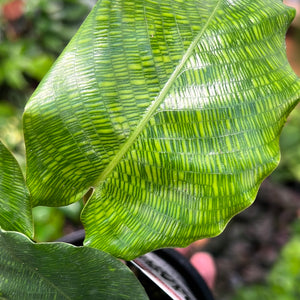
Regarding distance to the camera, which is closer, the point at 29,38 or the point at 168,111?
the point at 168,111

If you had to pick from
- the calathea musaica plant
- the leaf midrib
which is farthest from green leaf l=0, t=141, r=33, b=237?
the leaf midrib

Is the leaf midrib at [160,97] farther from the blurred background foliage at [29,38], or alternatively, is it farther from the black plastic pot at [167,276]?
the blurred background foliage at [29,38]

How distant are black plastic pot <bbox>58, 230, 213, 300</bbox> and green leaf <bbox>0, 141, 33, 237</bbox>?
0.72 ft

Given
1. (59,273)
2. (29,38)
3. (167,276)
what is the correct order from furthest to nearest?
1. (29,38)
2. (167,276)
3. (59,273)

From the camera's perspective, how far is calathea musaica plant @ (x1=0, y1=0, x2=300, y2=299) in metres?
0.40

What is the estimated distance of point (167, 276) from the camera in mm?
617

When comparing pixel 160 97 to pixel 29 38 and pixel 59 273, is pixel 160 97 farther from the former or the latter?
pixel 29 38

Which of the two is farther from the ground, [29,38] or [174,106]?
[174,106]

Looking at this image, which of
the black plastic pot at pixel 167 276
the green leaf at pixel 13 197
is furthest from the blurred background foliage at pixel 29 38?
the green leaf at pixel 13 197

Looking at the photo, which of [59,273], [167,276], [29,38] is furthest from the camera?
[29,38]

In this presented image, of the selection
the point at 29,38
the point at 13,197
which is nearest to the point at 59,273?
the point at 13,197

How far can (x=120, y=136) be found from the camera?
415mm

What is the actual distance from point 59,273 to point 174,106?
21cm

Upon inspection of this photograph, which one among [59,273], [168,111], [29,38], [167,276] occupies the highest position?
[168,111]
